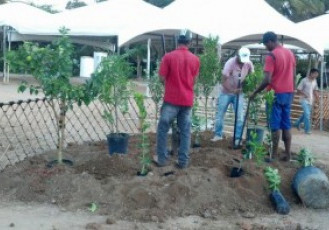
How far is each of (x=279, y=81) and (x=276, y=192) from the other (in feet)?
6.31

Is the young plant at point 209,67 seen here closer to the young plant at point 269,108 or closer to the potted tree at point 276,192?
the young plant at point 269,108

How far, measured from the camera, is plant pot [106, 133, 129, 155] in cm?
765

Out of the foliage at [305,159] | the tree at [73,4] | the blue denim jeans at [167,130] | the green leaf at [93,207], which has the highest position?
the tree at [73,4]

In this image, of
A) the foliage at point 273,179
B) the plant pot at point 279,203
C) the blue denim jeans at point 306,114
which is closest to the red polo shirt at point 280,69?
the foliage at point 273,179

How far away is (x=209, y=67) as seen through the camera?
357 inches

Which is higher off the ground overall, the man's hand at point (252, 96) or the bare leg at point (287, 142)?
the man's hand at point (252, 96)

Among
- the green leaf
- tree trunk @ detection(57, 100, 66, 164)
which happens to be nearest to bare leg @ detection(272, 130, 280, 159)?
tree trunk @ detection(57, 100, 66, 164)

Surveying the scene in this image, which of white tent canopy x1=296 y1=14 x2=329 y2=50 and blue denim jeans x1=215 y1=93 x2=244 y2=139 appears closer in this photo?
blue denim jeans x1=215 y1=93 x2=244 y2=139

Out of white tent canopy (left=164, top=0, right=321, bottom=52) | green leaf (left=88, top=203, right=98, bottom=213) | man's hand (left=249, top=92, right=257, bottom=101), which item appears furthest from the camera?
white tent canopy (left=164, top=0, right=321, bottom=52)

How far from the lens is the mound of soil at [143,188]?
20.5ft

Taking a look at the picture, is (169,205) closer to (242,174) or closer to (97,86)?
(242,174)

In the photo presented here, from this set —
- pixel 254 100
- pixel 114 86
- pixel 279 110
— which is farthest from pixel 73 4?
pixel 279 110

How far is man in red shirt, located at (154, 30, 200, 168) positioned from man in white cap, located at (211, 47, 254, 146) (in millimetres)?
2026

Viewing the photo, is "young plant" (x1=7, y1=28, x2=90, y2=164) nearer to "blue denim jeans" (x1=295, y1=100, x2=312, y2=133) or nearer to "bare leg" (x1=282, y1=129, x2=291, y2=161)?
"bare leg" (x1=282, y1=129, x2=291, y2=161)
